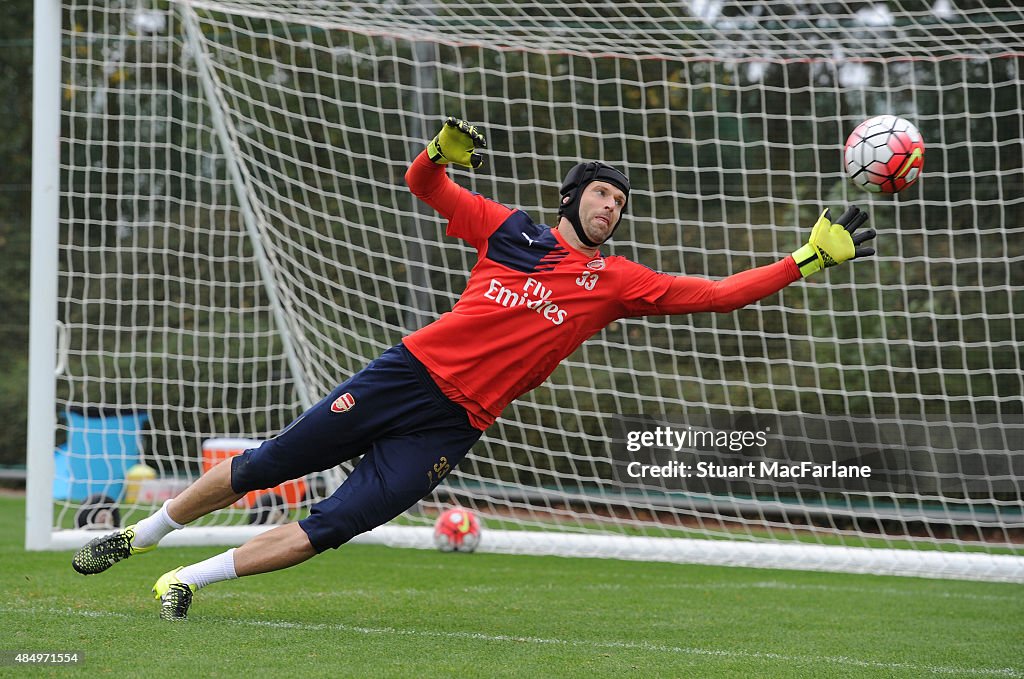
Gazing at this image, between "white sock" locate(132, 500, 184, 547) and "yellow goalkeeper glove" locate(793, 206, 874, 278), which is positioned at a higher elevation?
"yellow goalkeeper glove" locate(793, 206, 874, 278)

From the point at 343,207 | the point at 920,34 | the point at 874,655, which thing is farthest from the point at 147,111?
the point at 874,655

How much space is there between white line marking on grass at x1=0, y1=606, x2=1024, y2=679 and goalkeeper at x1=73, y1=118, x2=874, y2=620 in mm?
255

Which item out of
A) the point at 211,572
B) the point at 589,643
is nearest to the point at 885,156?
the point at 589,643

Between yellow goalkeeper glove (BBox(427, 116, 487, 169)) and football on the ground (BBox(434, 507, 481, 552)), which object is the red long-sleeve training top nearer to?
yellow goalkeeper glove (BBox(427, 116, 487, 169))

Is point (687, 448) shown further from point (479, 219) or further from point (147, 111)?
point (147, 111)

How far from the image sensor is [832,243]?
4.55m

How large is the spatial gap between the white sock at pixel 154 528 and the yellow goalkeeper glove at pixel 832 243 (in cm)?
276

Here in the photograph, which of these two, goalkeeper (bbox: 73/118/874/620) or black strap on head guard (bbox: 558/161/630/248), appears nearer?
goalkeeper (bbox: 73/118/874/620)

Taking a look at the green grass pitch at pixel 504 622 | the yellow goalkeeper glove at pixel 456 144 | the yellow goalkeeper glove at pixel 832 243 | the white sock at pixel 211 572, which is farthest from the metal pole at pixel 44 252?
the yellow goalkeeper glove at pixel 832 243

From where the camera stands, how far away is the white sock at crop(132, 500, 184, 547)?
15.8ft

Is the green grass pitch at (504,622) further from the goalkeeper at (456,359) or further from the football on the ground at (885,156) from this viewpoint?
the football on the ground at (885,156)

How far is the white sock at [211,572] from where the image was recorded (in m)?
4.66

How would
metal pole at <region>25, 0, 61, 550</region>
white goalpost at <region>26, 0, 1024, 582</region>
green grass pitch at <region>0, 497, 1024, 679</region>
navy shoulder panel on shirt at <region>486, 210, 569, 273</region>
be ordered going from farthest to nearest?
white goalpost at <region>26, 0, 1024, 582</region> → metal pole at <region>25, 0, 61, 550</region> → navy shoulder panel on shirt at <region>486, 210, 569, 273</region> → green grass pitch at <region>0, 497, 1024, 679</region>

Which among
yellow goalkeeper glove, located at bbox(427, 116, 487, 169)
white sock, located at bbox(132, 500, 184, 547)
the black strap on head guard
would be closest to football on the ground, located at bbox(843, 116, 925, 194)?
the black strap on head guard
